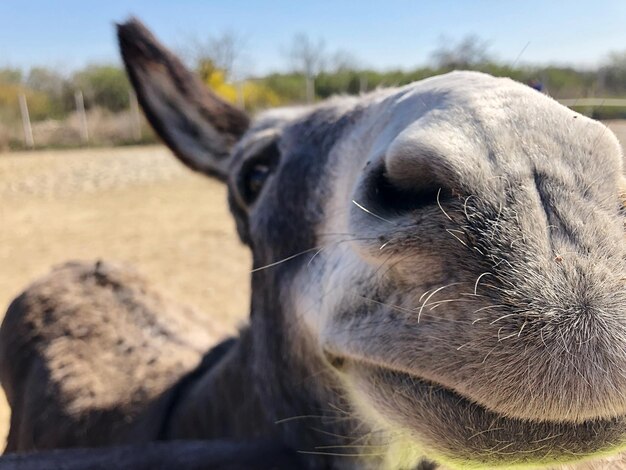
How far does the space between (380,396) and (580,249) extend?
49cm

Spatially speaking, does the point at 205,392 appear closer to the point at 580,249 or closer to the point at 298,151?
the point at 298,151

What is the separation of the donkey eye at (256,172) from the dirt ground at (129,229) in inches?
60.0

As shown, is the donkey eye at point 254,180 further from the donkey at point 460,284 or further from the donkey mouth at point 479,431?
the donkey mouth at point 479,431

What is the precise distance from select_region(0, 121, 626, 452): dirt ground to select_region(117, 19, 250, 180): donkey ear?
0.92 metres

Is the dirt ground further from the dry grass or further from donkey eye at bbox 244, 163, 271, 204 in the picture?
donkey eye at bbox 244, 163, 271, 204

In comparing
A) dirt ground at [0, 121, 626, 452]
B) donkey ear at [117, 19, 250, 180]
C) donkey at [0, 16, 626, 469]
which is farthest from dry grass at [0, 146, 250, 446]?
donkey at [0, 16, 626, 469]

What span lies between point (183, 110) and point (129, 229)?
799 centimetres

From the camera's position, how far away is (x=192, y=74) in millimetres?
2541

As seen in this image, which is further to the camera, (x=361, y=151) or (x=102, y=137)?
(x=102, y=137)

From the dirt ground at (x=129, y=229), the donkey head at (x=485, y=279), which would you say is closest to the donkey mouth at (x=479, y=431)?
the donkey head at (x=485, y=279)

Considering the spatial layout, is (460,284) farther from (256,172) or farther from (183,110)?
(183,110)

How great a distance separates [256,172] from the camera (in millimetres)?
2027

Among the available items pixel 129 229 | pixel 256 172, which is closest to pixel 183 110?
pixel 256 172

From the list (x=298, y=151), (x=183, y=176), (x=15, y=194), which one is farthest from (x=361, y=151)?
(x=183, y=176)
